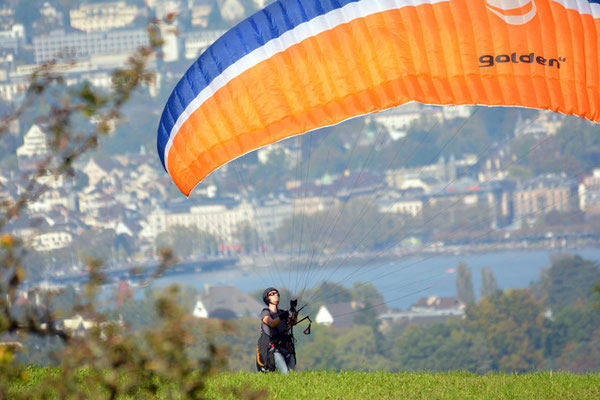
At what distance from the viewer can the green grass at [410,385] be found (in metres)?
8.78

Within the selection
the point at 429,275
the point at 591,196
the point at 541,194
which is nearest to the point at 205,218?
the point at 429,275

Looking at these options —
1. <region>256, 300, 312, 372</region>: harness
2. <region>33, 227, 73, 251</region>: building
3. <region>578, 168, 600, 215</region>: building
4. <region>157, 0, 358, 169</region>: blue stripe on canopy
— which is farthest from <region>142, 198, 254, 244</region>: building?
<region>256, 300, 312, 372</region>: harness

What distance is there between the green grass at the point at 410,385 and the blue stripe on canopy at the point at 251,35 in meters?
2.97

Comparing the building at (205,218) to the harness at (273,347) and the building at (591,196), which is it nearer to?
the building at (591,196)

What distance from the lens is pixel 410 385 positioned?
9.32 meters

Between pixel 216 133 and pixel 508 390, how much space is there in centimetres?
390

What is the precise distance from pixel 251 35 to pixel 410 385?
3.82 metres

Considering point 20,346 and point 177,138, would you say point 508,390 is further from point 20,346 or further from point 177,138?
point 20,346

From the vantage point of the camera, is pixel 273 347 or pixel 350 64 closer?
pixel 273 347

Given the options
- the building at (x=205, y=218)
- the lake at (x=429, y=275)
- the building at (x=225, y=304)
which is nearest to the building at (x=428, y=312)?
the lake at (x=429, y=275)

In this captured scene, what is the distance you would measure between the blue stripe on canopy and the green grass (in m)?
2.97

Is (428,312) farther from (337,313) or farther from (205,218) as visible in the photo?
(205,218)

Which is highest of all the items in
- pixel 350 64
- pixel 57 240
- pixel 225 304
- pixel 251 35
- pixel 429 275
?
pixel 57 240

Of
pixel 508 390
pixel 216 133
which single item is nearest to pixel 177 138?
pixel 216 133
